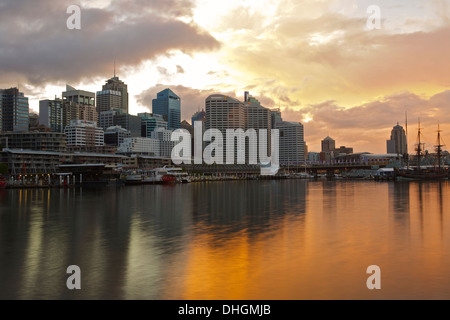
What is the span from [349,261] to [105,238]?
19126 millimetres

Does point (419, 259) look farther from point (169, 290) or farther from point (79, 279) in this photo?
point (79, 279)

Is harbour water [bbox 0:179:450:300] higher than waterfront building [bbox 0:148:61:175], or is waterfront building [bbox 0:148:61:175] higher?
waterfront building [bbox 0:148:61:175]

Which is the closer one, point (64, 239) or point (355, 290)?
point (355, 290)

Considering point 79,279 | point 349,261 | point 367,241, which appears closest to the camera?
point 79,279

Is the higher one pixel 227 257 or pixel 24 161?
pixel 24 161

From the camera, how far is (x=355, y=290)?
61.4 feet

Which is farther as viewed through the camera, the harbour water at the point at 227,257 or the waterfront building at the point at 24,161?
the waterfront building at the point at 24,161

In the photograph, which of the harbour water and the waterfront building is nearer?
the harbour water

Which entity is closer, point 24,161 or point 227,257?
point 227,257

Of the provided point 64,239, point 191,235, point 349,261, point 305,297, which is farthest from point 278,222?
point 305,297

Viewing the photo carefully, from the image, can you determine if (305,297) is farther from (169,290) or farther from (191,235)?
(191,235)

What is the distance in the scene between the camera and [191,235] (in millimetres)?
33219

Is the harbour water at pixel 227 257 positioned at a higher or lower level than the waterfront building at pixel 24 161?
lower
